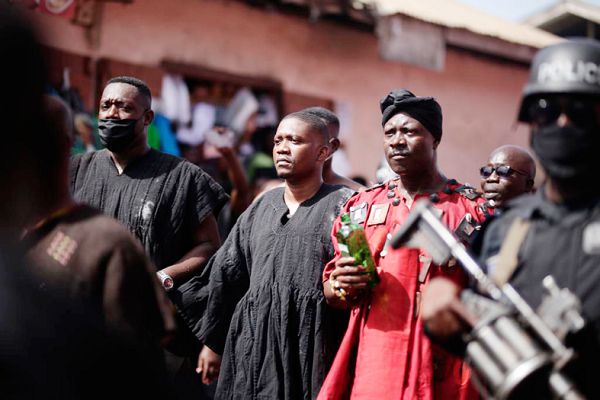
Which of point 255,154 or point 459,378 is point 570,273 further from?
point 255,154

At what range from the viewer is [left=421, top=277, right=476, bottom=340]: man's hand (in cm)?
296

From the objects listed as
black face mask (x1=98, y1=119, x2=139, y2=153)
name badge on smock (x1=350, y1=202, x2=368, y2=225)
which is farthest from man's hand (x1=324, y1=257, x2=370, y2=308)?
black face mask (x1=98, y1=119, x2=139, y2=153)

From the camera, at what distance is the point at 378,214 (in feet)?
15.3

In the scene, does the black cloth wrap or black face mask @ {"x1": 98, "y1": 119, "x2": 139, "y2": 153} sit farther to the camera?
black face mask @ {"x1": 98, "y1": 119, "x2": 139, "y2": 153}

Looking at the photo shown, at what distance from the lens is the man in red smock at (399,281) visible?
14.2 ft

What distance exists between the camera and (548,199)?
3096 millimetres

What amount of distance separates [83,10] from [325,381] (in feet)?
20.4

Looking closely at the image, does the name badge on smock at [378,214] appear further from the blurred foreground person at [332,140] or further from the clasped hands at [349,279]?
the blurred foreground person at [332,140]

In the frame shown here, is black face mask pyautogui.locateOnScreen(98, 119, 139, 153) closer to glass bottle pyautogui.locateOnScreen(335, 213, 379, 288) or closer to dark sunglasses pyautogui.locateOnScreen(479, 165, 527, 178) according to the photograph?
glass bottle pyautogui.locateOnScreen(335, 213, 379, 288)

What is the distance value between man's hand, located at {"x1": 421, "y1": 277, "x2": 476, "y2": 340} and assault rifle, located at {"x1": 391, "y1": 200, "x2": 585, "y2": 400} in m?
0.03

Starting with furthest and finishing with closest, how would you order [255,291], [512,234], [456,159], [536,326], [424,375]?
1. [456,159]
2. [255,291]
3. [424,375]
4. [512,234]
5. [536,326]

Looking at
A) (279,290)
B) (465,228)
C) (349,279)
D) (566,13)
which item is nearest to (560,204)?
(465,228)

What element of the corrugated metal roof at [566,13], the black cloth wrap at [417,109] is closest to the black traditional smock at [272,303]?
the black cloth wrap at [417,109]

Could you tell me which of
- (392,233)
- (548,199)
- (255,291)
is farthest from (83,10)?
(548,199)
